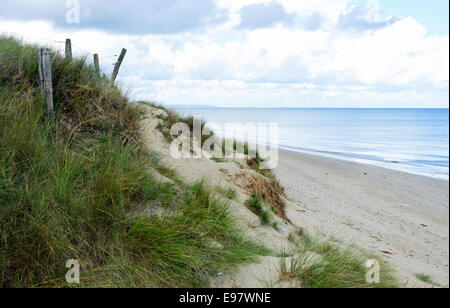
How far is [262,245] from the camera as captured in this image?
4883 millimetres

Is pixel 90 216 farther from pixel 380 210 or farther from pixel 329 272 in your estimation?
pixel 380 210

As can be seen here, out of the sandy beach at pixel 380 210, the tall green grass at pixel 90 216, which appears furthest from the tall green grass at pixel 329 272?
the sandy beach at pixel 380 210

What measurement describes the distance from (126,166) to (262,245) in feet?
6.85

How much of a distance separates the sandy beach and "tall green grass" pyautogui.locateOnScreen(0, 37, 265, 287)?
9.03 feet

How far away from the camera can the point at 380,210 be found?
36.6ft

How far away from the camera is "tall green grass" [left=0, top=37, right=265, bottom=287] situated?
3.39 meters

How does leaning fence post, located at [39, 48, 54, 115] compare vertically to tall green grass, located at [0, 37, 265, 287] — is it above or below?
above

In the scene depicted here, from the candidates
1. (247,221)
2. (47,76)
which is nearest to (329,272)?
(247,221)

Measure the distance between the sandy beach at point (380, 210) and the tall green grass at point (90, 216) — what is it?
2.75 m

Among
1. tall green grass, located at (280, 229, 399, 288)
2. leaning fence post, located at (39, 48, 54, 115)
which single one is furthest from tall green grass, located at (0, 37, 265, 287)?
tall green grass, located at (280, 229, 399, 288)

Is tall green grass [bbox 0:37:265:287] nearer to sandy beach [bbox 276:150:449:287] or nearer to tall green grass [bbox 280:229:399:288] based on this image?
tall green grass [bbox 280:229:399:288]

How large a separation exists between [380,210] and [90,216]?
9.62 meters
